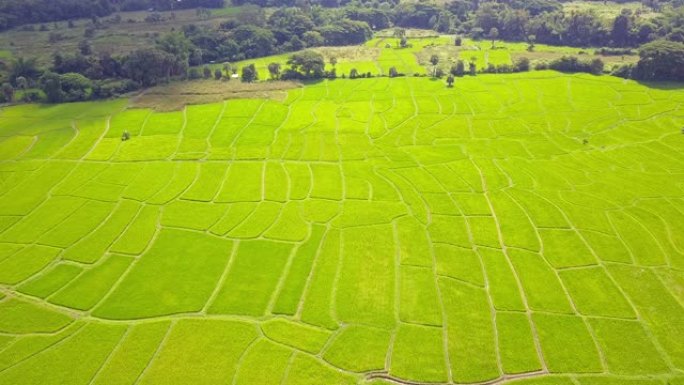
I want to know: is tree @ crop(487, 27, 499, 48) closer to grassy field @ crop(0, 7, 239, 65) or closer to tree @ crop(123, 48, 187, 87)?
grassy field @ crop(0, 7, 239, 65)

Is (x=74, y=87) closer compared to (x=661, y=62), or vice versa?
(x=74, y=87)

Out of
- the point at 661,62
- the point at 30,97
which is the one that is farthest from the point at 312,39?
the point at 661,62

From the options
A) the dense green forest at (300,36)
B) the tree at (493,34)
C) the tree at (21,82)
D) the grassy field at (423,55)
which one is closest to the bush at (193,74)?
the dense green forest at (300,36)

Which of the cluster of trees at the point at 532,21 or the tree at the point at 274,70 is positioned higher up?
the cluster of trees at the point at 532,21

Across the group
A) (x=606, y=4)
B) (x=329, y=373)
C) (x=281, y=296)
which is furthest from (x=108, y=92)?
(x=606, y=4)

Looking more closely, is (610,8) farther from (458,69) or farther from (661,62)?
(458,69)

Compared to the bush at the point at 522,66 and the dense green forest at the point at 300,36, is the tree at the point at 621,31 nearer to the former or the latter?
the dense green forest at the point at 300,36
